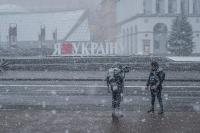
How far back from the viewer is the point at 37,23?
72.9 metres

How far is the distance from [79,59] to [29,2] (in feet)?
258

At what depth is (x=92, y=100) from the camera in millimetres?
17344

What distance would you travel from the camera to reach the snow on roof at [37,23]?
229 feet

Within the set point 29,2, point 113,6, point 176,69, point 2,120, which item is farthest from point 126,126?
point 29,2

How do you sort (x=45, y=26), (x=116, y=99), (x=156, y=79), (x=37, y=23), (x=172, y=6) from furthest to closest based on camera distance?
(x=37, y=23) → (x=45, y=26) → (x=172, y=6) → (x=156, y=79) → (x=116, y=99)

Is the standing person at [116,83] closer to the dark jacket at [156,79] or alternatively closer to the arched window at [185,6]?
the dark jacket at [156,79]

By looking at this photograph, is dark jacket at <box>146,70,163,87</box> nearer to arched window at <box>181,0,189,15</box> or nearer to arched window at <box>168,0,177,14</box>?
arched window at <box>168,0,177,14</box>

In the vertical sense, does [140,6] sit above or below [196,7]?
above

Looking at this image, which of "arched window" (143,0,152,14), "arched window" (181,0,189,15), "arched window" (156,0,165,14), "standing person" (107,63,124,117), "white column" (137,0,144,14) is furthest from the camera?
"arched window" (181,0,189,15)

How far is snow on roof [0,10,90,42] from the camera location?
69875mm

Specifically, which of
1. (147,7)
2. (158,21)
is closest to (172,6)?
(158,21)

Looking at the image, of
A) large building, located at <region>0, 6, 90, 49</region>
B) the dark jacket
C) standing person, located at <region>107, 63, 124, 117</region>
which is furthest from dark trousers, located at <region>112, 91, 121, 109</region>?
large building, located at <region>0, 6, 90, 49</region>

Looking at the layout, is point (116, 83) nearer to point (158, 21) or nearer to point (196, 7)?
point (158, 21)

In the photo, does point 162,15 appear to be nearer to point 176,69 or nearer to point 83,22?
point 83,22
